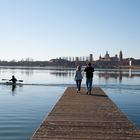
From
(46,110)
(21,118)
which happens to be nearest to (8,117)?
(21,118)

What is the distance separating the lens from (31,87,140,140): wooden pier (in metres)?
11.7

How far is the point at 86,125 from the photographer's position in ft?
44.5

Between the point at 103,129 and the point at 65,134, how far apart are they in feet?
5.17

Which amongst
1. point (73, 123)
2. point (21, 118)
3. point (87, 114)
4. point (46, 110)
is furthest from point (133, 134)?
point (46, 110)

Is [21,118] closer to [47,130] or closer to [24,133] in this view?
[24,133]

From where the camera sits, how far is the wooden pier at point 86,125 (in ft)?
38.4

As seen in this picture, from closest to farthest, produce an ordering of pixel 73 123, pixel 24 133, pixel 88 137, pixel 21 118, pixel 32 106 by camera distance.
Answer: pixel 88 137
pixel 73 123
pixel 24 133
pixel 21 118
pixel 32 106

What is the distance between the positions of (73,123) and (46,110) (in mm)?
8489

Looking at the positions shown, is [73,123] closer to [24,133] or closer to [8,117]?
[24,133]

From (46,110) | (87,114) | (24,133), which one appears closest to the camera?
(24,133)

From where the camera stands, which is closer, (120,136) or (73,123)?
(120,136)

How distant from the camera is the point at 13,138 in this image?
→ 14094 millimetres

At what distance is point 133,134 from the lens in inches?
479

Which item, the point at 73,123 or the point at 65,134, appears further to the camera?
the point at 73,123
